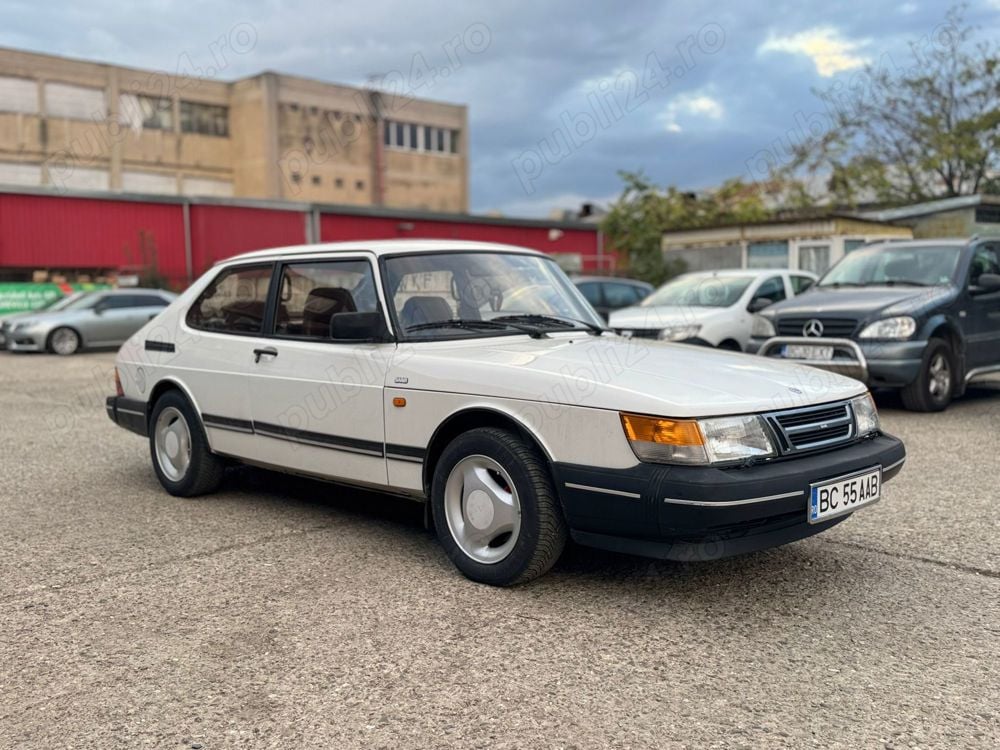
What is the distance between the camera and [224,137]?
170 feet

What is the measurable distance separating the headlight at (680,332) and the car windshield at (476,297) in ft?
17.5

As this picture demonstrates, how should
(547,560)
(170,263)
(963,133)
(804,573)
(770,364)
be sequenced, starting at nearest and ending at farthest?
1. (547,560)
2. (804,573)
3. (770,364)
4. (170,263)
5. (963,133)

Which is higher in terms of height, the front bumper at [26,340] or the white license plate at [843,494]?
Result: the front bumper at [26,340]

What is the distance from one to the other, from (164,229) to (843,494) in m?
26.5

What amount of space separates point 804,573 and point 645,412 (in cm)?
130

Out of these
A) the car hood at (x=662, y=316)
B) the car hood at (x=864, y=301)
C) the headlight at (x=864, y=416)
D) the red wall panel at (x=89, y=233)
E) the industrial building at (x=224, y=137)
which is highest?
the industrial building at (x=224, y=137)

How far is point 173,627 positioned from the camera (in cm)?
364

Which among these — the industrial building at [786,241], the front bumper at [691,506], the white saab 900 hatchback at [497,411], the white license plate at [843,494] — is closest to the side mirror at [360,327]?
the white saab 900 hatchback at [497,411]

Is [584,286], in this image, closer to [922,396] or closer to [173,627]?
[922,396]

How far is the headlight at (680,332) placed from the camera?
10500mm

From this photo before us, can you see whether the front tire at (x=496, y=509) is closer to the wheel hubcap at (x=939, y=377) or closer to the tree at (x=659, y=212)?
the wheel hubcap at (x=939, y=377)

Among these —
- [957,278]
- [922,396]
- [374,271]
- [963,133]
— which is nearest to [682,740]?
[374,271]

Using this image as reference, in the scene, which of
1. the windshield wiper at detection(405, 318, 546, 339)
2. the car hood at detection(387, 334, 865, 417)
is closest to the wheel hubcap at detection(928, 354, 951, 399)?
the car hood at detection(387, 334, 865, 417)

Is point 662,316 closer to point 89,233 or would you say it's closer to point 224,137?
point 89,233
